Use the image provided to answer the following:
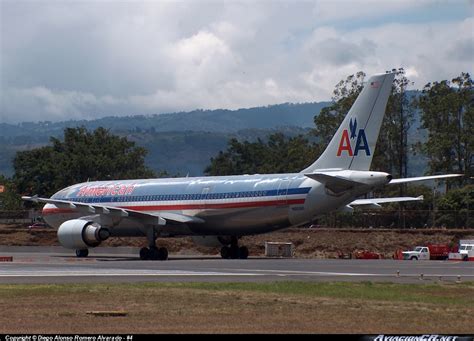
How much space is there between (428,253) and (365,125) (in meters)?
12.7

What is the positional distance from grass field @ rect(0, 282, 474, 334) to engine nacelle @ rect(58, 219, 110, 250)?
25.1 meters

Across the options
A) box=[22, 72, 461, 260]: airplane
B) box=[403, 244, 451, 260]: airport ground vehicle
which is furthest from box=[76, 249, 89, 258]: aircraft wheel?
box=[403, 244, 451, 260]: airport ground vehicle

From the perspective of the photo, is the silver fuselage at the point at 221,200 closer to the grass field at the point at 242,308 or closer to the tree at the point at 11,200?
the grass field at the point at 242,308

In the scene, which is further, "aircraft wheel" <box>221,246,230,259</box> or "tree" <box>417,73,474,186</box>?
"tree" <box>417,73,474,186</box>

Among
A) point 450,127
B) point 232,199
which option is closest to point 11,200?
point 450,127

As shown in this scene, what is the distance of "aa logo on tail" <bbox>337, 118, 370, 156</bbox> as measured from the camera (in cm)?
4969

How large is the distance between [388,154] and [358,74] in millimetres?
9638

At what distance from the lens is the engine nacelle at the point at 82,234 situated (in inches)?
2164

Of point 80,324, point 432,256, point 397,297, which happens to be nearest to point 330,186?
point 432,256

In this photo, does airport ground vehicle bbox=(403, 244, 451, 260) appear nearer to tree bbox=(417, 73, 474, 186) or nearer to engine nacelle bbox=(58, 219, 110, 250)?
engine nacelle bbox=(58, 219, 110, 250)

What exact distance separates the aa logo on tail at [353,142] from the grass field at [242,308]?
20177 mm

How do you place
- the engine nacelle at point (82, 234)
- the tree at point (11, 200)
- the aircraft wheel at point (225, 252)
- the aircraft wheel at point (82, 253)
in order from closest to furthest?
the engine nacelle at point (82, 234), the aircraft wheel at point (225, 252), the aircraft wheel at point (82, 253), the tree at point (11, 200)

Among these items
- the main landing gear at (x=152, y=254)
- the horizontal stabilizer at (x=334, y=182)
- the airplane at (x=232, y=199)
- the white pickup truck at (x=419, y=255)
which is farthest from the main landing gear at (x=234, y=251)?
the white pickup truck at (x=419, y=255)

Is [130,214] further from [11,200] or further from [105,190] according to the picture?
[11,200]
